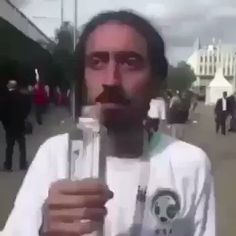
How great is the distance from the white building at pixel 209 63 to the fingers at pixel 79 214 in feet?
0.98

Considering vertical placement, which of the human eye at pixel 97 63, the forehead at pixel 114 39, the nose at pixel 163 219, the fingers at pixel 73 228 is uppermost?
the forehead at pixel 114 39

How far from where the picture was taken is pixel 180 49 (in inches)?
74.0

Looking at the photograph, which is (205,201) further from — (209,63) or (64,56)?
(64,56)

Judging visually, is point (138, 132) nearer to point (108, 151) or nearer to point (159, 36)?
point (108, 151)

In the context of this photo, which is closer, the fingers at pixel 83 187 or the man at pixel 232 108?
the fingers at pixel 83 187

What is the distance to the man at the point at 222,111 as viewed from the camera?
1.89 meters

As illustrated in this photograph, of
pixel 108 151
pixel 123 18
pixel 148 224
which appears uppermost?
pixel 123 18

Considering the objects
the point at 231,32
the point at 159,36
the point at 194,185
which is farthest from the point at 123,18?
the point at 194,185

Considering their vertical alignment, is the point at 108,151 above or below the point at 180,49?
below

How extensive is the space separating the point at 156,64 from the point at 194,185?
0.24m

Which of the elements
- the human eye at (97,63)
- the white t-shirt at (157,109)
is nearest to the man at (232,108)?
the white t-shirt at (157,109)

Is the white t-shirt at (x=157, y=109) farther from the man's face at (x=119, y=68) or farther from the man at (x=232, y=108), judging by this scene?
the man at (x=232, y=108)

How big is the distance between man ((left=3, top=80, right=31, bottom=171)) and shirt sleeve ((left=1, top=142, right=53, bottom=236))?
1.2 inches

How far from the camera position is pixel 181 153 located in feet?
6.21
